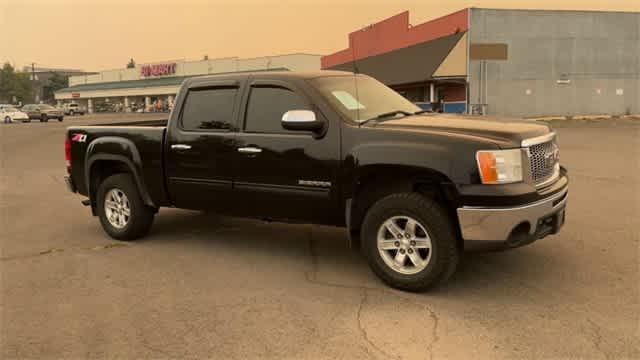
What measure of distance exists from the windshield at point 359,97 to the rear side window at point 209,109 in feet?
3.30

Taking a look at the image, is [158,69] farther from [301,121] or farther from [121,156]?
[301,121]

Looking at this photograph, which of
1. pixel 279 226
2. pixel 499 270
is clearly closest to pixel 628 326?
pixel 499 270

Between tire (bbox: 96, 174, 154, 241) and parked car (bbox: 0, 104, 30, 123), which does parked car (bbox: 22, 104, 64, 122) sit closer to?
parked car (bbox: 0, 104, 30, 123)

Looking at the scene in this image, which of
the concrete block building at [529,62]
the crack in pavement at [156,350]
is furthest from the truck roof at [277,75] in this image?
the concrete block building at [529,62]

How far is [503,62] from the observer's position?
3581 cm

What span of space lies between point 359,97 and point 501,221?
2.00 meters

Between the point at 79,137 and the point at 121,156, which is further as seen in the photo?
the point at 79,137

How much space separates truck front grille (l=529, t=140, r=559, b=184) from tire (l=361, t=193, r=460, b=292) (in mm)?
847

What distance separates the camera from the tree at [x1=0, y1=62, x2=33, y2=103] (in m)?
122

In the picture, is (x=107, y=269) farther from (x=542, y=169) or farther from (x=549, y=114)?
(x=549, y=114)

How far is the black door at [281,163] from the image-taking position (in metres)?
5.11

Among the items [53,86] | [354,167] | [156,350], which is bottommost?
[156,350]

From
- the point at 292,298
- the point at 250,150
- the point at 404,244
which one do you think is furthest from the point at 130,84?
the point at 404,244

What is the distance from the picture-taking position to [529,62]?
36.0 m
